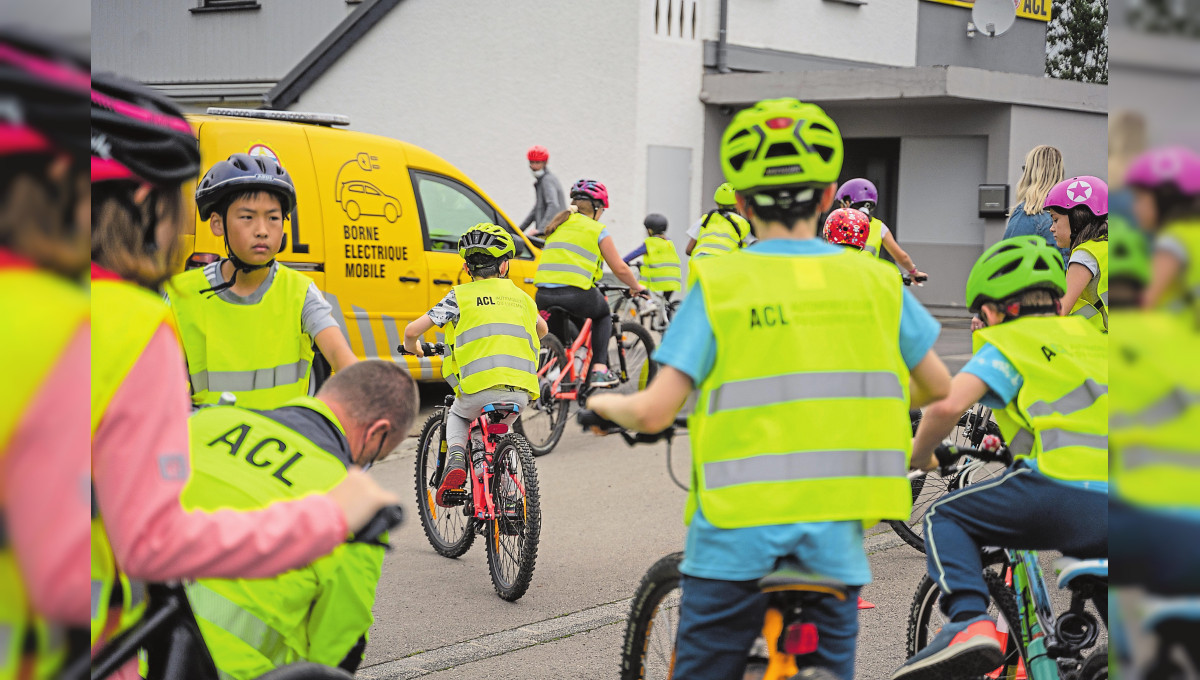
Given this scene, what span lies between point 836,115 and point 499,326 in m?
16.5

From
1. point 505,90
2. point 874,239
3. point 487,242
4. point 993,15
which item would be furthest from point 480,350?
point 993,15

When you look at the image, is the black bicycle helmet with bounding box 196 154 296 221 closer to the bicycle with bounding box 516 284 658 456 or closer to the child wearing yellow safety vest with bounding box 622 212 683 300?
the bicycle with bounding box 516 284 658 456

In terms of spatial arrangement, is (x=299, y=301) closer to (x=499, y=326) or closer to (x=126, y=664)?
(x=499, y=326)

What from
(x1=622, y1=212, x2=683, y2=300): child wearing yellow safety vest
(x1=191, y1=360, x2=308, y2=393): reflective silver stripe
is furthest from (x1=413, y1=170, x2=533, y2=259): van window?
(x1=191, y1=360, x2=308, y2=393): reflective silver stripe

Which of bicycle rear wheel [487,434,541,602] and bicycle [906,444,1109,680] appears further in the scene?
bicycle rear wheel [487,434,541,602]

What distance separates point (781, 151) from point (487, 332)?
3.54 meters

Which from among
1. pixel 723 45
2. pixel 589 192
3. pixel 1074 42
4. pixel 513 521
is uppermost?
pixel 1074 42

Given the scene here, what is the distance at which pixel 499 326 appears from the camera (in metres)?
6.22

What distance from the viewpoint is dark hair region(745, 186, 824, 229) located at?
113 inches

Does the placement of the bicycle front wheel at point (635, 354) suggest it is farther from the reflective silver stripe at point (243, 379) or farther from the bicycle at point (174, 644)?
the bicycle at point (174, 644)

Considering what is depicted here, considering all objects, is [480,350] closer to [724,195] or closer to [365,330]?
[365,330]

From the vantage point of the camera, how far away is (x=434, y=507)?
6.93 m

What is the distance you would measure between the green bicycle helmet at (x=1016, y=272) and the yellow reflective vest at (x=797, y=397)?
1.03 m

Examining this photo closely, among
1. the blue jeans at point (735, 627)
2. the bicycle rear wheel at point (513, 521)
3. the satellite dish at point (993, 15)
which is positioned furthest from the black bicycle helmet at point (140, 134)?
the satellite dish at point (993, 15)
